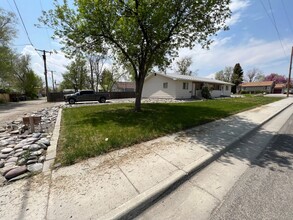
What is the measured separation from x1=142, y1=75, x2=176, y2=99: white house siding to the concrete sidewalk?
1881 centimetres

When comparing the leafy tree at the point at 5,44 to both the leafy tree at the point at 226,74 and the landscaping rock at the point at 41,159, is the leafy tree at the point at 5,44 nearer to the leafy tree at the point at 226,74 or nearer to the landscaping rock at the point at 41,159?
the landscaping rock at the point at 41,159

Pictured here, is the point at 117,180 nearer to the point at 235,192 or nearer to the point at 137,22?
the point at 235,192

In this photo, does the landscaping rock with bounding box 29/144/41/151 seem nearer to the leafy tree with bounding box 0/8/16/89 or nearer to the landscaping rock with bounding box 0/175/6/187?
the landscaping rock with bounding box 0/175/6/187

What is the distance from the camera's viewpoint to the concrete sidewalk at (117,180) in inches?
90.6

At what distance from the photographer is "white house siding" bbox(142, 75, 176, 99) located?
23.4m

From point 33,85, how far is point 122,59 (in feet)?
133

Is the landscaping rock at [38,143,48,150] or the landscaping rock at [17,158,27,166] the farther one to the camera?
the landscaping rock at [38,143,48,150]

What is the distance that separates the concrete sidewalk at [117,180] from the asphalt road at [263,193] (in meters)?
0.85

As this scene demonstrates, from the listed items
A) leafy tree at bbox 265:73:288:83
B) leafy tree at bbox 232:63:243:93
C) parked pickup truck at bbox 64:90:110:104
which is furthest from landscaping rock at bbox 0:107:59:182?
leafy tree at bbox 265:73:288:83

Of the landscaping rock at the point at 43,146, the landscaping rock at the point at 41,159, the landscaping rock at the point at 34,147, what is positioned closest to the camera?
the landscaping rock at the point at 41,159

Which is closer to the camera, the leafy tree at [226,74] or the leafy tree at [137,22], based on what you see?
the leafy tree at [137,22]

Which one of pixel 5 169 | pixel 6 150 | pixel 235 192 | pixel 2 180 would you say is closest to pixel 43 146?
pixel 6 150

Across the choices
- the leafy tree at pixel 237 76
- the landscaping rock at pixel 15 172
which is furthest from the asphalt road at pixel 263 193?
the leafy tree at pixel 237 76

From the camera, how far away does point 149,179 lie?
3.07m
